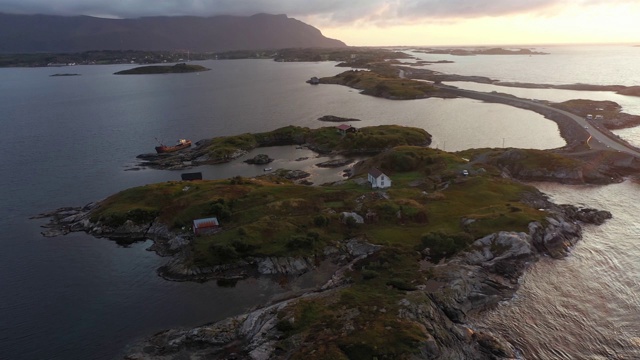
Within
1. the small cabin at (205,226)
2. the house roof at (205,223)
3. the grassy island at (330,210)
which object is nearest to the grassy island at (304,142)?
the grassy island at (330,210)

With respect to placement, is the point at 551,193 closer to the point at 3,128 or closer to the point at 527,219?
the point at 527,219

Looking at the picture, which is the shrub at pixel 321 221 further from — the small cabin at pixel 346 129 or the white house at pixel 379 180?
the small cabin at pixel 346 129

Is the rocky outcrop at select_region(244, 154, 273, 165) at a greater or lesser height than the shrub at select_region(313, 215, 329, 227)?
lesser

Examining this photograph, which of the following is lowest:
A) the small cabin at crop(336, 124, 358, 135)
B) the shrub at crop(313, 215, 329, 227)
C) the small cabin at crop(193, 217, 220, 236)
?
the small cabin at crop(193, 217, 220, 236)

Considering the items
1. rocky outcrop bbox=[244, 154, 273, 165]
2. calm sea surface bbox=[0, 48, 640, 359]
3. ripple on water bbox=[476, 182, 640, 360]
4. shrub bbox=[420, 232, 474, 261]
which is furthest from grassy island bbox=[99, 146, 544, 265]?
rocky outcrop bbox=[244, 154, 273, 165]

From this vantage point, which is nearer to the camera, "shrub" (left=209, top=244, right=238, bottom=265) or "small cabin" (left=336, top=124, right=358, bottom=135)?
"shrub" (left=209, top=244, right=238, bottom=265)

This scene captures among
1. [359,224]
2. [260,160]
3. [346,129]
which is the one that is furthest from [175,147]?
[359,224]

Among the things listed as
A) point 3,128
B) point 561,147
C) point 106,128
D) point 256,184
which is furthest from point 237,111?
point 561,147

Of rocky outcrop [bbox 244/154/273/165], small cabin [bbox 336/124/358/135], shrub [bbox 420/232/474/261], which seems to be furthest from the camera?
small cabin [bbox 336/124/358/135]

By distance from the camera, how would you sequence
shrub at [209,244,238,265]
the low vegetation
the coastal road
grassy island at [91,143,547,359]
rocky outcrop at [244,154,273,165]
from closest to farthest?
grassy island at [91,143,547,359], shrub at [209,244,238,265], the coastal road, rocky outcrop at [244,154,273,165], the low vegetation

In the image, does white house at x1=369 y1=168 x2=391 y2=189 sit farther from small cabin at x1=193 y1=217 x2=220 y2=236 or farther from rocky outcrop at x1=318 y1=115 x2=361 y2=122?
rocky outcrop at x1=318 y1=115 x2=361 y2=122
